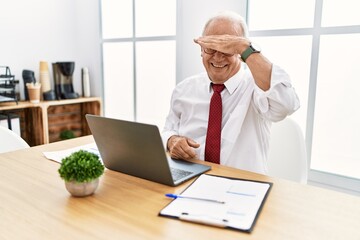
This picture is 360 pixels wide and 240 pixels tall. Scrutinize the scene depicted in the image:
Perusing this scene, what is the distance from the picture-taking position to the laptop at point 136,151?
99 centimetres

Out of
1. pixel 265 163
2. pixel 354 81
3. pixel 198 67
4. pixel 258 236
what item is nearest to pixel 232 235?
pixel 258 236

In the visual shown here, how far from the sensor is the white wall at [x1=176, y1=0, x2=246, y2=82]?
243 cm

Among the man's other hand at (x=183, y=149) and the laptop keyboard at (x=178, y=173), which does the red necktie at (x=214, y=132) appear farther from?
the laptop keyboard at (x=178, y=173)

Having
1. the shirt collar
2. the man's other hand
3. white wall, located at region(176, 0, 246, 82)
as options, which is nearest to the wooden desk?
the man's other hand

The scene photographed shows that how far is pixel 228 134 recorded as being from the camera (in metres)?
1.46

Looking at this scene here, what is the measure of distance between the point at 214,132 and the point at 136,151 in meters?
0.49

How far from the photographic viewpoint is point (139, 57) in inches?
123

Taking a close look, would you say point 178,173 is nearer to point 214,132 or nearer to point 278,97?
point 214,132

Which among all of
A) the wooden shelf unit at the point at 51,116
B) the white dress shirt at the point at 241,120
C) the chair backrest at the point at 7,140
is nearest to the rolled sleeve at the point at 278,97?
the white dress shirt at the point at 241,120

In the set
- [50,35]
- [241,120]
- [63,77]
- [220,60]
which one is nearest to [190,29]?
[220,60]

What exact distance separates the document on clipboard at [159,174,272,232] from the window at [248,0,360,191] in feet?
3.75

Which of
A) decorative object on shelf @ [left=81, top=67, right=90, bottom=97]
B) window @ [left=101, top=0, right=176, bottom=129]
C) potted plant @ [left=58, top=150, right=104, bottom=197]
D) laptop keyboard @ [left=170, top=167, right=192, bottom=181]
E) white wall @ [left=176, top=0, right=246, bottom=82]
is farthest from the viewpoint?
decorative object on shelf @ [left=81, top=67, right=90, bottom=97]

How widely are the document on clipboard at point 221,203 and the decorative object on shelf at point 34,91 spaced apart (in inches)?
93.5

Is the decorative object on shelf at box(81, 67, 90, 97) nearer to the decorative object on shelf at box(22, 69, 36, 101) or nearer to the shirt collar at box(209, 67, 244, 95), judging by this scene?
the decorative object on shelf at box(22, 69, 36, 101)
